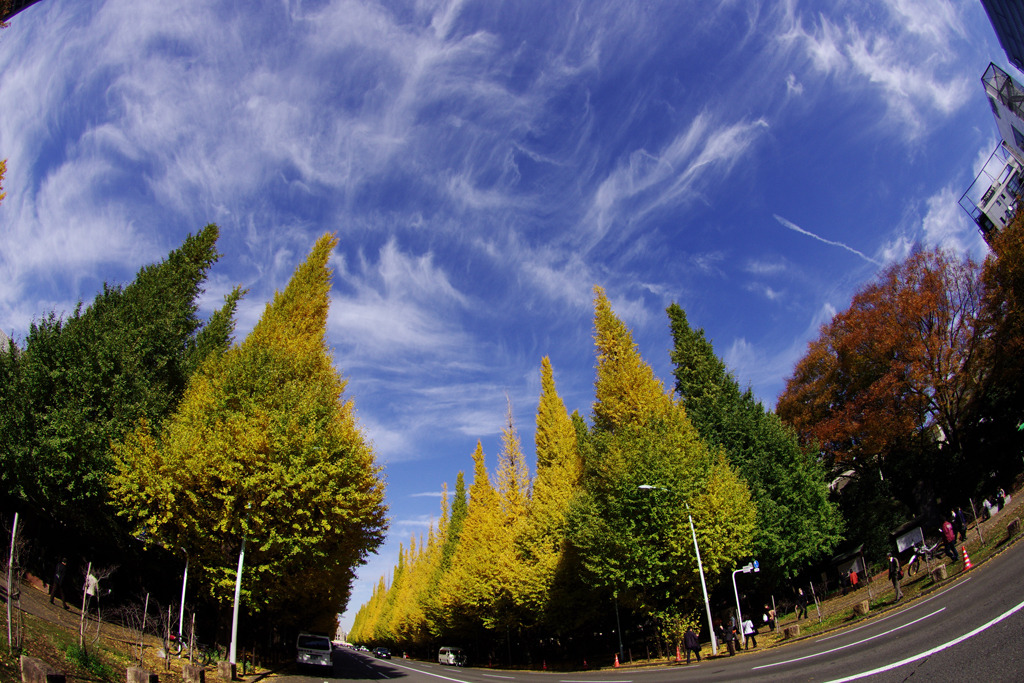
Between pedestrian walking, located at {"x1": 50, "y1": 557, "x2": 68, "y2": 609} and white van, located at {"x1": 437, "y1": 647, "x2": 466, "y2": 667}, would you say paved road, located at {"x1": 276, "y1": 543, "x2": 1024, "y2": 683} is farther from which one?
white van, located at {"x1": 437, "y1": 647, "x2": 466, "y2": 667}

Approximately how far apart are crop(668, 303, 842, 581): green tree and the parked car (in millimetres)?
20564

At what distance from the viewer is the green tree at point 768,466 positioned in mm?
24188

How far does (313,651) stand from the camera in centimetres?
2145

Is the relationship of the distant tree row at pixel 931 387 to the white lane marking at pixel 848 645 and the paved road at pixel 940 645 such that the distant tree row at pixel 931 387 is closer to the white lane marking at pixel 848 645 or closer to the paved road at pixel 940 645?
the paved road at pixel 940 645

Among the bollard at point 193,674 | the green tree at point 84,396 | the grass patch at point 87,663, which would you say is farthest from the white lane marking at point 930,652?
the green tree at point 84,396

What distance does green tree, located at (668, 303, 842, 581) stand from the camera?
2419 centimetres

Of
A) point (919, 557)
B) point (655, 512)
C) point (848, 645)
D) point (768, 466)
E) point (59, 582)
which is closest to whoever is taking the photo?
point (848, 645)

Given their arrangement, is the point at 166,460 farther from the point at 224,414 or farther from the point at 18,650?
the point at 18,650

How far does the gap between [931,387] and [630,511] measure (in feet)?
66.8

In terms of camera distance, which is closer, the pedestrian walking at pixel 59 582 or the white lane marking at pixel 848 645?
the white lane marking at pixel 848 645

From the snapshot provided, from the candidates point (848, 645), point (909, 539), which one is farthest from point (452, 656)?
point (848, 645)

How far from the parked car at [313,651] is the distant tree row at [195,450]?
362cm

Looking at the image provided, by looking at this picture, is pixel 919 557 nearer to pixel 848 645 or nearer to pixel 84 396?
pixel 848 645

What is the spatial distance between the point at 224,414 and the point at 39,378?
24.2ft
